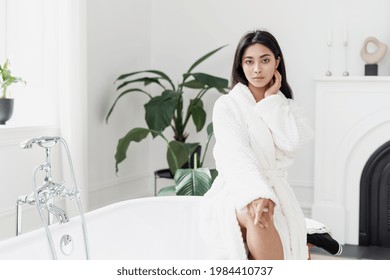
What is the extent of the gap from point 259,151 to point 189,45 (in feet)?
8.30

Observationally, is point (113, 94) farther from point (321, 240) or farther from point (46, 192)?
point (46, 192)

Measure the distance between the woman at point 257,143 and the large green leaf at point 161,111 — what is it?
1630 mm

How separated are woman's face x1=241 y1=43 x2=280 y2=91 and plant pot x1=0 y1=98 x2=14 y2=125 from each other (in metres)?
1.60

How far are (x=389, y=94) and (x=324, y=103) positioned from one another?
40cm

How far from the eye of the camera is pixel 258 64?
1.91m

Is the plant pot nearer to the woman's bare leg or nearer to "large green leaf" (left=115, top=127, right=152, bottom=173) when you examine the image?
"large green leaf" (left=115, top=127, right=152, bottom=173)

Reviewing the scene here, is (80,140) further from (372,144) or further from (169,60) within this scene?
(372,144)

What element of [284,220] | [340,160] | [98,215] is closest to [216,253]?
[284,220]

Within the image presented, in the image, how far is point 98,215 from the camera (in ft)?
7.31

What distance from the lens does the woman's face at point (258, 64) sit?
6.26ft

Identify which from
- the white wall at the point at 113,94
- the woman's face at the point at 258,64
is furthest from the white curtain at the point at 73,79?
the woman's face at the point at 258,64

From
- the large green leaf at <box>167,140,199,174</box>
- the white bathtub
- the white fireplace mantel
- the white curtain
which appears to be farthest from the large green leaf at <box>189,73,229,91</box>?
the white bathtub

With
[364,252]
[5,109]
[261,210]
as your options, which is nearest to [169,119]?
[5,109]

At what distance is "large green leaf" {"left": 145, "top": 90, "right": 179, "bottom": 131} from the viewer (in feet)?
11.8
